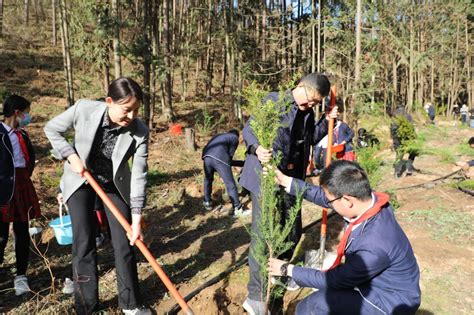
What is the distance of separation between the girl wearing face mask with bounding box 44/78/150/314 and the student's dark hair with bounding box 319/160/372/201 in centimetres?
140

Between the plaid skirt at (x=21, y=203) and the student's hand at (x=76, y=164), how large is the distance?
1.08m

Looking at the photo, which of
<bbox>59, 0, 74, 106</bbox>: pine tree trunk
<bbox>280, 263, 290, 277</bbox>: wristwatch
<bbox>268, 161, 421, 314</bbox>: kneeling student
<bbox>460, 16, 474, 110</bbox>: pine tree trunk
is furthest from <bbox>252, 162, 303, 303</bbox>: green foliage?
<bbox>460, 16, 474, 110</bbox>: pine tree trunk

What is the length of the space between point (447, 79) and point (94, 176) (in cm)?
3087

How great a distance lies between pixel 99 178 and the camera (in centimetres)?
292

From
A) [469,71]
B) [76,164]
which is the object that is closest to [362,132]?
[76,164]

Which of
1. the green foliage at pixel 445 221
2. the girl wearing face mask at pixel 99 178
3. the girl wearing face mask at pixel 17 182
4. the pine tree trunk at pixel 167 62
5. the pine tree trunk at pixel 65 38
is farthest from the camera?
the pine tree trunk at pixel 167 62

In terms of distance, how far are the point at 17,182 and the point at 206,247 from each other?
232cm

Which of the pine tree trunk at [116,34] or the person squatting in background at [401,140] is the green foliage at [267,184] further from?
the pine tree trunk at [116,34]

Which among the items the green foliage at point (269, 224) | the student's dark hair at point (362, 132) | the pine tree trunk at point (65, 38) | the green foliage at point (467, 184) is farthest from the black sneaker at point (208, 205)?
the pine tree trunk at point (65, 38)

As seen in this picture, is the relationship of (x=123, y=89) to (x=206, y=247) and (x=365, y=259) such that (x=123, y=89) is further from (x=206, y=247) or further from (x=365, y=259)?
Answer: (x=206, y=247)

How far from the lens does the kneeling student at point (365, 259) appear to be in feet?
7.10

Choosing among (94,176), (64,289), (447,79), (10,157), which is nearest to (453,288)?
(94,176)

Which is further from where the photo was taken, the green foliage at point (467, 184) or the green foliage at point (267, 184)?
the green foliage at point (467, 184)

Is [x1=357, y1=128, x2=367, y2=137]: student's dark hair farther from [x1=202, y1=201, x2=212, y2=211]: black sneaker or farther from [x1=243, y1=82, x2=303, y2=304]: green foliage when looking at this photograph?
[x1=243, y1=82, x2=303, y2=304]: green foliage
